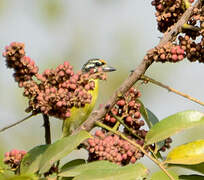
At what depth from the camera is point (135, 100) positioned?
9.14ft

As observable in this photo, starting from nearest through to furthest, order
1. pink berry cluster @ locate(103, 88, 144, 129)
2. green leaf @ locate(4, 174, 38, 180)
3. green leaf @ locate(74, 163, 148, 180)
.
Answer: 1. green leaf @ locate(4, 174, 38, 180)
2. green leaf @ locate(74, 163, 148, 180)
3. pink berry cluster @ locate(103, 88, 144, 129)

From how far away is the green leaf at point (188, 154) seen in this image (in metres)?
2.19

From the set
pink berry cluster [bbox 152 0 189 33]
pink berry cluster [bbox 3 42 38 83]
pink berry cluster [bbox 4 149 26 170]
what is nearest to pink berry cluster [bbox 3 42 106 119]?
pink berry cluster [bbox 3 42 38 83]

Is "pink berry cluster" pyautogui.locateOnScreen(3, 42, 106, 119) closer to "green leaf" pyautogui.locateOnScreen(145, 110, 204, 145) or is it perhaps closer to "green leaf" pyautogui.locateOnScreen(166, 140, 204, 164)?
"green leaf" pyautogui.locateOnScreen(145, 110, 204, 145)

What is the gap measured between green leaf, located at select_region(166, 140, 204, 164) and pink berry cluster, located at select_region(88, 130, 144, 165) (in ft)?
0.77

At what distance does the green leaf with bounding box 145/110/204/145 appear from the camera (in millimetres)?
2219

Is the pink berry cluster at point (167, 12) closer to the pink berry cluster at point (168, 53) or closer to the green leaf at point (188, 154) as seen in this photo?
the pink berry cluster at point (168, 53)

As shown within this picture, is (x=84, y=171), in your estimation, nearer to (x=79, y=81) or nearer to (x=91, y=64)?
(x=79, y=81)

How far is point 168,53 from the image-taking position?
2414 mm

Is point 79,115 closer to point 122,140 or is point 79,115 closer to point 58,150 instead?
point 122,140

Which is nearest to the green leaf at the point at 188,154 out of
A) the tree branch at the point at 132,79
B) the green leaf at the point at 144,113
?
the tree branch at the point at 132,79

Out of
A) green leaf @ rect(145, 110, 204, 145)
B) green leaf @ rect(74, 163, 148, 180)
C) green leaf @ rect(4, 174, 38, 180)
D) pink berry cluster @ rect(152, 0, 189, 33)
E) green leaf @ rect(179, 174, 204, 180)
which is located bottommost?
green leaf @ rect(179, 174, 204, 180)

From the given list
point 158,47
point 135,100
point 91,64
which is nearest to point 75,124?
point 91,64

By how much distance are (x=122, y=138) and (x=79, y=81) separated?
38 centimetres
